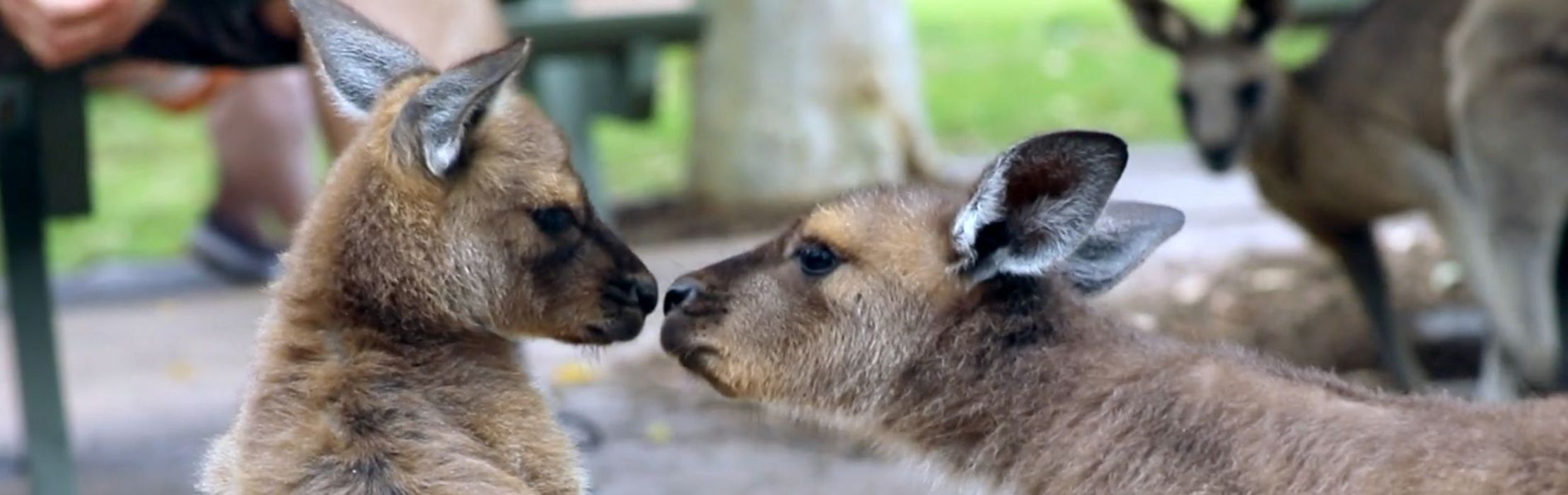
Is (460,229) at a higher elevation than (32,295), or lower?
higher

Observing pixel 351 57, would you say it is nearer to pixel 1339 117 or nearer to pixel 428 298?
pixel 428 298

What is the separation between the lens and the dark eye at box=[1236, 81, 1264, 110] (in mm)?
8414

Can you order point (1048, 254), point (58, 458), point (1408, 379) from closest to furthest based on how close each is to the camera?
1. point (1048, 254)
2. point (58, 458)
3. point (1408, 379)

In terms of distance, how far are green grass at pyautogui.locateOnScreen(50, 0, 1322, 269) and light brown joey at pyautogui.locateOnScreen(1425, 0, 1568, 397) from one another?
4.38m

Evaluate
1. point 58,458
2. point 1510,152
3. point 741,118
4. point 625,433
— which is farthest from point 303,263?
point 741,118

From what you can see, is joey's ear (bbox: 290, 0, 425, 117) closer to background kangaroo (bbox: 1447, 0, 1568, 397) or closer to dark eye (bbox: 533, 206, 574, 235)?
dark eye (bbox: 533, 206, 574, 235)

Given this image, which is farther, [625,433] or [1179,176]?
[1179,176]

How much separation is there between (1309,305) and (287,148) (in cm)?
414

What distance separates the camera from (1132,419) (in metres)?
3.60

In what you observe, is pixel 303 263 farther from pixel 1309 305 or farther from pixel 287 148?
pixel 287 148

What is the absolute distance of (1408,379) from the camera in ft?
23.1

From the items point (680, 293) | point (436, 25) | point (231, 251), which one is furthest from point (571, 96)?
point (680, 293)

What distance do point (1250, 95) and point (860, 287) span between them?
4.80 meters

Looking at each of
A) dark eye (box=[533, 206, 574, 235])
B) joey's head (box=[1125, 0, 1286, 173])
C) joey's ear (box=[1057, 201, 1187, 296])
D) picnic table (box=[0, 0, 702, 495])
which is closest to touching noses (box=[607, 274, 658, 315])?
dark eye (box=[533, 206, 574, 235])
